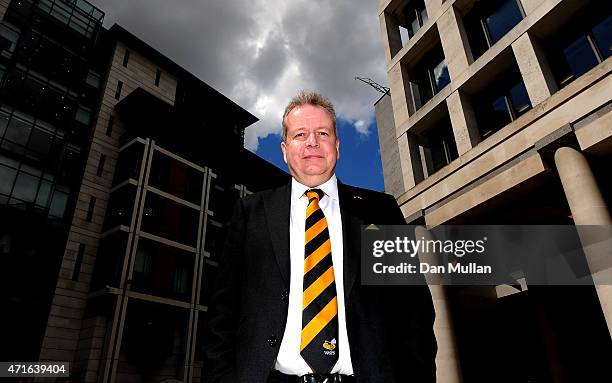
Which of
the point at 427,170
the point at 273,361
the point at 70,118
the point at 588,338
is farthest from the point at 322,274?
the point at 70,118

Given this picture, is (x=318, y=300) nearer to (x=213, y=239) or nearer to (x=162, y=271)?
(x=162, y=271)

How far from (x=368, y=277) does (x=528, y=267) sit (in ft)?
51.2

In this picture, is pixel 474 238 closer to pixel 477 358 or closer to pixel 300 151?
pixel 477 358

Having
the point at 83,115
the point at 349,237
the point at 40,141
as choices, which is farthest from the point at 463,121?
the point at 83,115

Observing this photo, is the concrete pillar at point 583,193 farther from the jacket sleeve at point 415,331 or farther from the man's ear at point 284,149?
the man's ear at point 284,149

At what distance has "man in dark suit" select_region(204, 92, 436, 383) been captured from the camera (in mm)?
2281

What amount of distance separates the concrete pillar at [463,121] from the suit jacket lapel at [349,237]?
1208 centimetres

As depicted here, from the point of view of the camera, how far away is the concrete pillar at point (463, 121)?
1386 cm

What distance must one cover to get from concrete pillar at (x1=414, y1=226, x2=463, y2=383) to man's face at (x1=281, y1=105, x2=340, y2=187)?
9324 millimetres

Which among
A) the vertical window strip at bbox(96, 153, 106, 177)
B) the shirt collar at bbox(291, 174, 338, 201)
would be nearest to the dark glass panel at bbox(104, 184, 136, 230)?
the vertical window strip at bbox(96, 153, 106, 177)

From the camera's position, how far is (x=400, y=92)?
59.3 feet

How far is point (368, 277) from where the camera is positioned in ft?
8.58

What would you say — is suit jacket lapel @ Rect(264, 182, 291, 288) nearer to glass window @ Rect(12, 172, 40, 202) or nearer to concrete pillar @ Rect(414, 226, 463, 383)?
concrete pillar @ Rect(414, 226, 463, 383)

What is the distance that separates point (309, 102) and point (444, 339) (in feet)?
38.3
